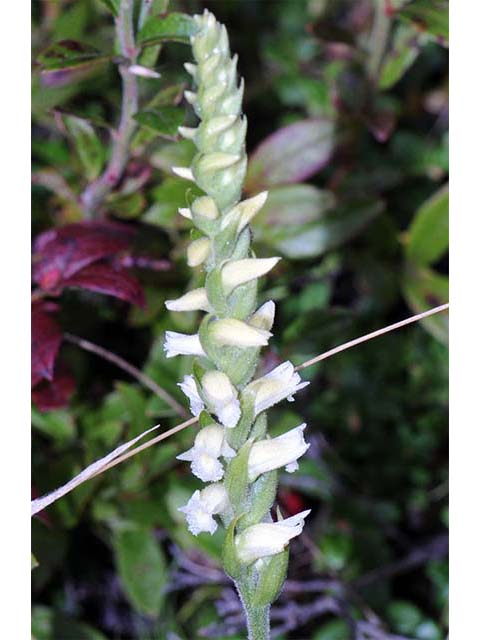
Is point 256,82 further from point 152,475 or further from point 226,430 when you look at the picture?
point 226,430

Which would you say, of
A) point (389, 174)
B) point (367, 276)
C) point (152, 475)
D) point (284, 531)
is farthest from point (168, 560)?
point (284, 531)

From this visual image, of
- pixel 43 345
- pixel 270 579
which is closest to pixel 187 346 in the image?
pixel 270 579

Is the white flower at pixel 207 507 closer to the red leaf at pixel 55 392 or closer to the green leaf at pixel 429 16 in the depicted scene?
the red leaf at pixel 55 392

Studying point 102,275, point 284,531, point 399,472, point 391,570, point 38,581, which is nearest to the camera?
point 284,531

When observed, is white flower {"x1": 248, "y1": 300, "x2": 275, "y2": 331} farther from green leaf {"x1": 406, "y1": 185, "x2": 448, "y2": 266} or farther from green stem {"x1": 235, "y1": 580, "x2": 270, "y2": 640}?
green leaf {"x1": 406, "y1": 185, "x2": 448, "y2": 266}

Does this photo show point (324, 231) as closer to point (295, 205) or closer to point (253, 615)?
point (295, 205)
